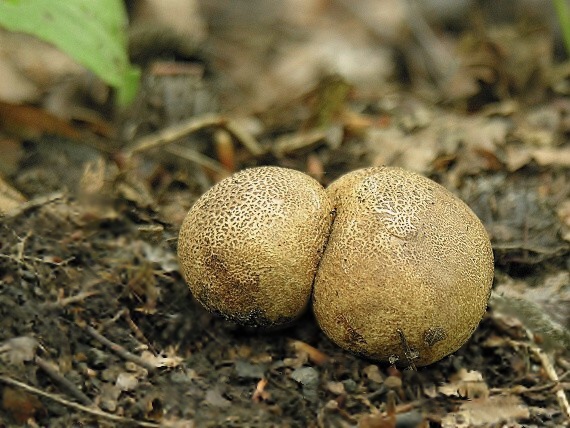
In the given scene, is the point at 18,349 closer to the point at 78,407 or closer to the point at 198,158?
the point at 78,407

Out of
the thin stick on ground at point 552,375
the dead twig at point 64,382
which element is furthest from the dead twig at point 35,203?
the thin stick on ground at point 552,375

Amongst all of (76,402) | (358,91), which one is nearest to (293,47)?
(358,91)

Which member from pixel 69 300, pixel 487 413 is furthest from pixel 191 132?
pixel 487 413

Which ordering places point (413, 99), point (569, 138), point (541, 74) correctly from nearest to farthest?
1. point (569, 138)
2. point (541, 74)
3. point (413, 99)

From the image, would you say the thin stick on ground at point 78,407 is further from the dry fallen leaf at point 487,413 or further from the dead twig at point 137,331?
the dry fallen leaf at point 487,413

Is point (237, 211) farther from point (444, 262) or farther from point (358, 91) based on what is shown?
point (358, 91)

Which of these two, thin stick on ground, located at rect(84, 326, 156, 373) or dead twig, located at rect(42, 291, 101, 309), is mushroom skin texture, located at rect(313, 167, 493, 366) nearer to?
thin stick on ground, located at rect(84, 326, 156, 373)
